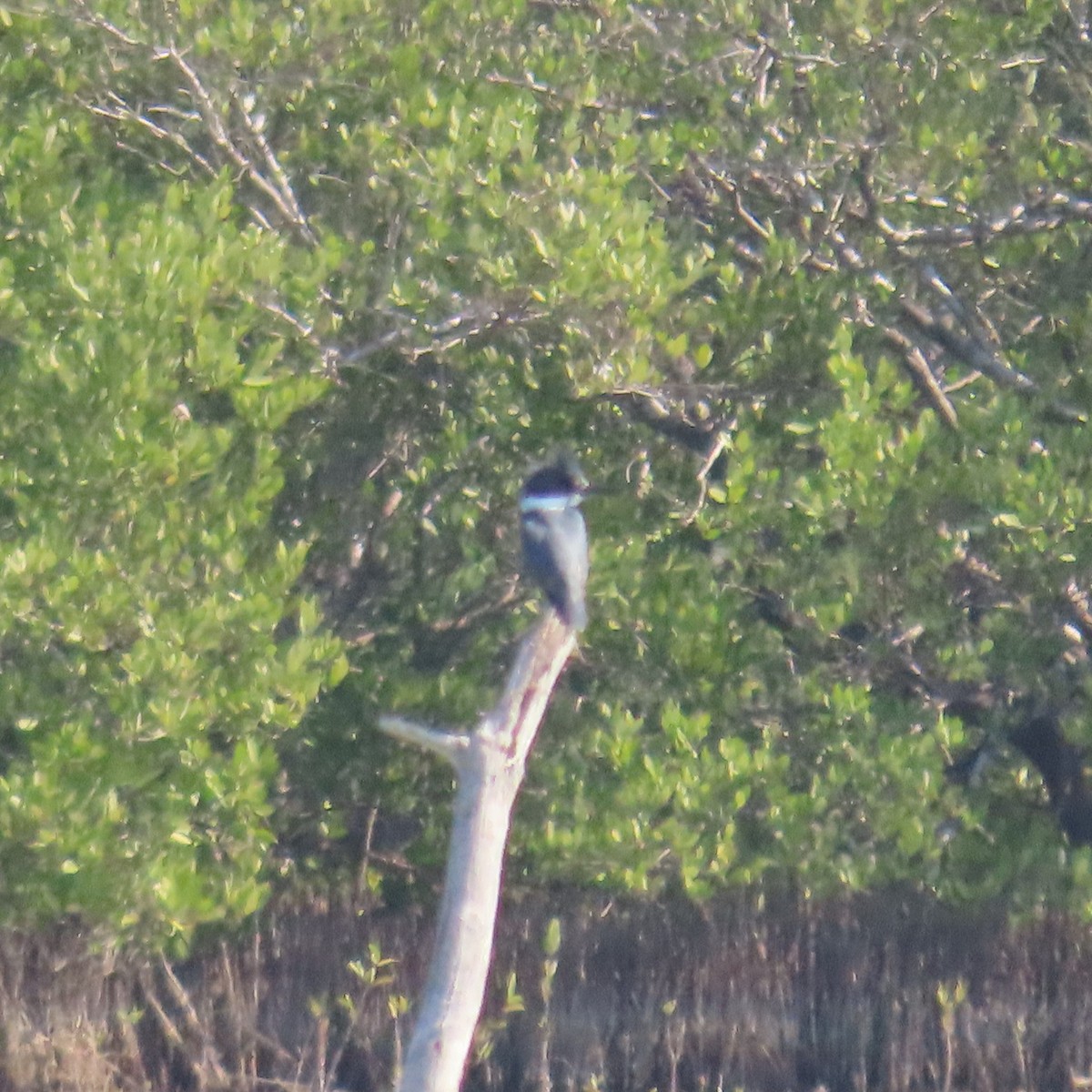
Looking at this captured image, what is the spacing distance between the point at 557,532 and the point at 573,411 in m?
0.42

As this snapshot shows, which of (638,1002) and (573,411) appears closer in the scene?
(573,411)

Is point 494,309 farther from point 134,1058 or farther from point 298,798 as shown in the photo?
point 134,1058

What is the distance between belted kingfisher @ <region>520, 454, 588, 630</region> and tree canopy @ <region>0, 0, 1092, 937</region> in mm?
164

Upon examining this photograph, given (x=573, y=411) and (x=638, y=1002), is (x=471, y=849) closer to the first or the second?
(x=573, y=411)

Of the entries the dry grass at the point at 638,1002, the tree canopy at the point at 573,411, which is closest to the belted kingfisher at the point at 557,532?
the tree canopy at the point at 573,411

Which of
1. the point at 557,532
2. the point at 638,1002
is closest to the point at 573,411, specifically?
the point at 557,532

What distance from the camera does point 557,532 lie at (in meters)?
4.69

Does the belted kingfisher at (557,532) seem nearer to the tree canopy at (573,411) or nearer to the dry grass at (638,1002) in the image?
the tree canopy at (573,411)

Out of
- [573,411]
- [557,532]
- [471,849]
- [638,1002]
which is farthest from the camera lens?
[638,1002]

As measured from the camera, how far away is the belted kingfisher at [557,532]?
4.59m

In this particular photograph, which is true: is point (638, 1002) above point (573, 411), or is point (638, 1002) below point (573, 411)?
below

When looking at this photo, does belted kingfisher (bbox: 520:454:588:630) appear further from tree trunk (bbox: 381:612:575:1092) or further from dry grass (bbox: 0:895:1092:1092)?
dry grass (bbox: 0:895:1092:1092)

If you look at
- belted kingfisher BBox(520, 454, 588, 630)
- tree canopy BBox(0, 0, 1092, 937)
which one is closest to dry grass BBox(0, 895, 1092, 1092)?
tree canopy BBox(0, 0, 1092, 937)

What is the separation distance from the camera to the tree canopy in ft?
14.4
